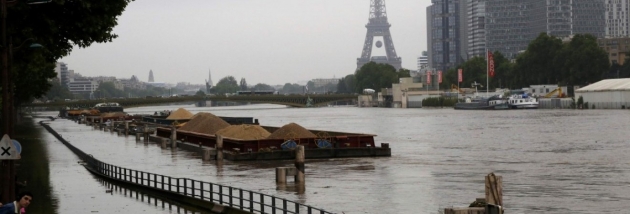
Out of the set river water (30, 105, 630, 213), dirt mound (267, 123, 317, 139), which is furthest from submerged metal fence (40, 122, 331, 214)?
dirt mound (267, 123, 317, 139)

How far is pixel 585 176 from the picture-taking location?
59719 mm

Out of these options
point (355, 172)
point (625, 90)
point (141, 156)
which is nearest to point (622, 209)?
point (355, 172)

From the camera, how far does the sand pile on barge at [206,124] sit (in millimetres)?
96750

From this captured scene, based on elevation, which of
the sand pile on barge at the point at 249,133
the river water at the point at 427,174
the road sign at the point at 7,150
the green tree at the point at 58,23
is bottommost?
the river water at the point at 427,174

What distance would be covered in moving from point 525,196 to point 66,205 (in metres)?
19.8

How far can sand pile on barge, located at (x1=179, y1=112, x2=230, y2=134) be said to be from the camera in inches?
3809

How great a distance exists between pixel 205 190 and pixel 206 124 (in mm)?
56328

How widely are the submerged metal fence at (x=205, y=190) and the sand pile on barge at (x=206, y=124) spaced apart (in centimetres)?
1307

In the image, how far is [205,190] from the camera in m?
43.1

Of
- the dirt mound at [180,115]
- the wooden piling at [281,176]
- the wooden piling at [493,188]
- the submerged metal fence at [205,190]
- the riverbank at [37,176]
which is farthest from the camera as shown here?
the dirt mound at [180,115]

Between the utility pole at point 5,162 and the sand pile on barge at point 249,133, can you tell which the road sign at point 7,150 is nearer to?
the utility pole at point 5,162

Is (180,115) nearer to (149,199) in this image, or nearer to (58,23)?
(58,23)

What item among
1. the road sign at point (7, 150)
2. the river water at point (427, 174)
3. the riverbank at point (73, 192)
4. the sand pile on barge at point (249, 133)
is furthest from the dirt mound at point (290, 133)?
the road sign at point (7, 150)

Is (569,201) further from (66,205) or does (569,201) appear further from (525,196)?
(66,205)
